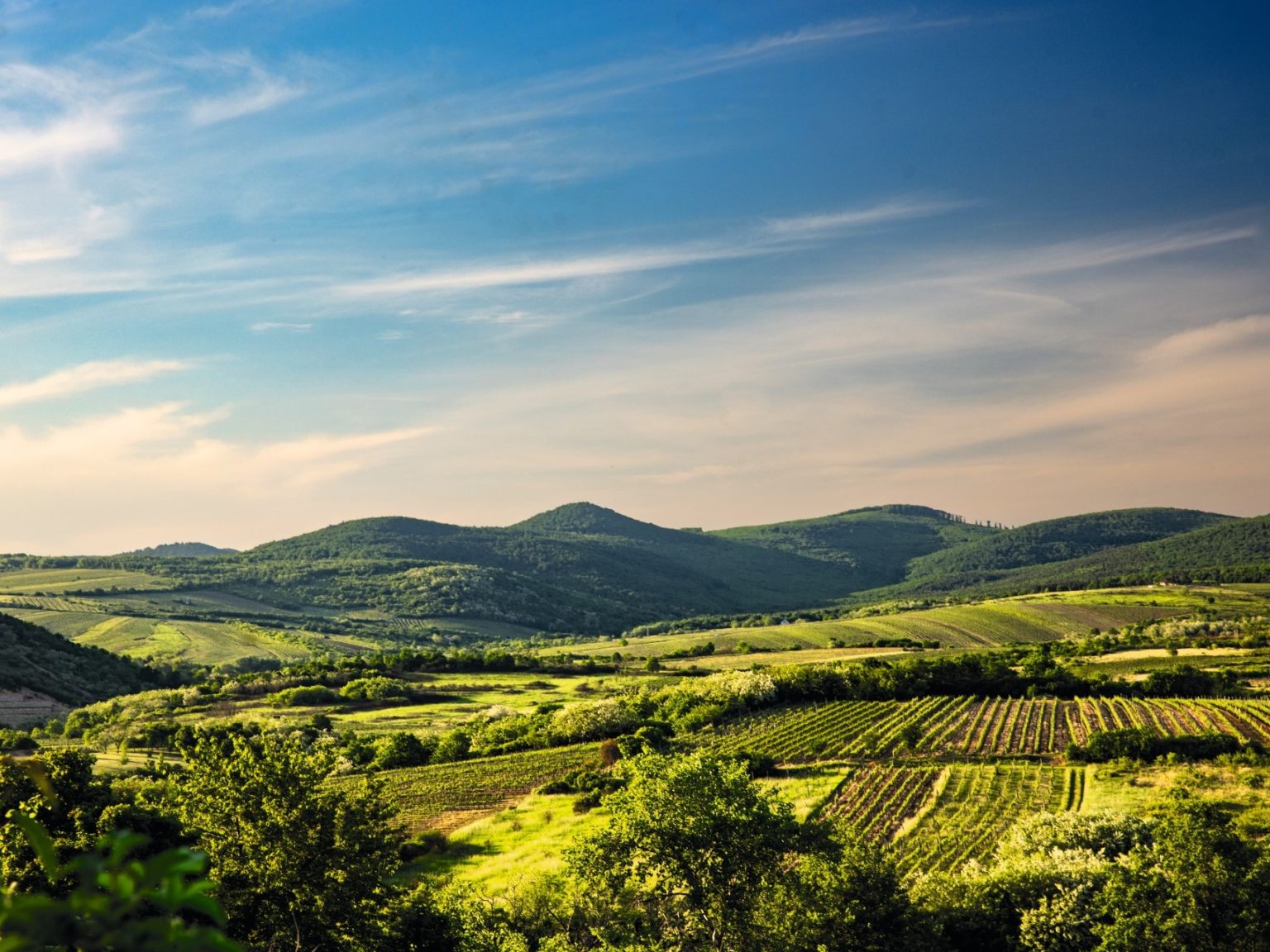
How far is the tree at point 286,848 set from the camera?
2419 centimetres

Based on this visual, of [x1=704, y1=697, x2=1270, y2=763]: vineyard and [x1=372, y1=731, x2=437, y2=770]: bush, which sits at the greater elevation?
[x1=704, y1=697, x2=1270, y2=763]: vineyard

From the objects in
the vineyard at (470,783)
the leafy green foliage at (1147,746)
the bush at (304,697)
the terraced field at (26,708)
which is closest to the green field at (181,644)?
the terraced field at (26,708)

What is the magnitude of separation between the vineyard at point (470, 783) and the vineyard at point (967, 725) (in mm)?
15828

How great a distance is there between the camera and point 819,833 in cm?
3450

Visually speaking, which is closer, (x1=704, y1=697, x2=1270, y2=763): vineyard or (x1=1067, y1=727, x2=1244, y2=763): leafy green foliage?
(x1=1067, y1=727, x2=1244, y2=763): leafy green foliage

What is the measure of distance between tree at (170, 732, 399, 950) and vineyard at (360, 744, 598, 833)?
38.7 meters

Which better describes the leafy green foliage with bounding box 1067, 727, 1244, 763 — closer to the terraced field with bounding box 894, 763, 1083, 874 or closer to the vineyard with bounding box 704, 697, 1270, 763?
the vineyard with bounding box 704, 697, 1270, 763

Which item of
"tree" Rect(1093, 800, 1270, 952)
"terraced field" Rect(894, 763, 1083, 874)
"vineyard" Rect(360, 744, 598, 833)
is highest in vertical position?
"tree" Rect(1093, 800, 1270, 952)

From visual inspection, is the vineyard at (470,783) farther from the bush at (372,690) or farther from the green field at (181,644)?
the green field at (181,644)

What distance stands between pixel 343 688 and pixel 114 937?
128550 mm

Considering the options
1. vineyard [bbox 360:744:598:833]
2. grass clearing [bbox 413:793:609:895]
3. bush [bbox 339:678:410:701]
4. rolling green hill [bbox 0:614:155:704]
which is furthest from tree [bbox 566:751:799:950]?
rolling green hill [bbox 0:614:155:704]

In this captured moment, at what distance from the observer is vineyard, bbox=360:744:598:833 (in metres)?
66.6

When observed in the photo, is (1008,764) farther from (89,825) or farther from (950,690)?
(89,825)

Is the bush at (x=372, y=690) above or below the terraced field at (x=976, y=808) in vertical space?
below
